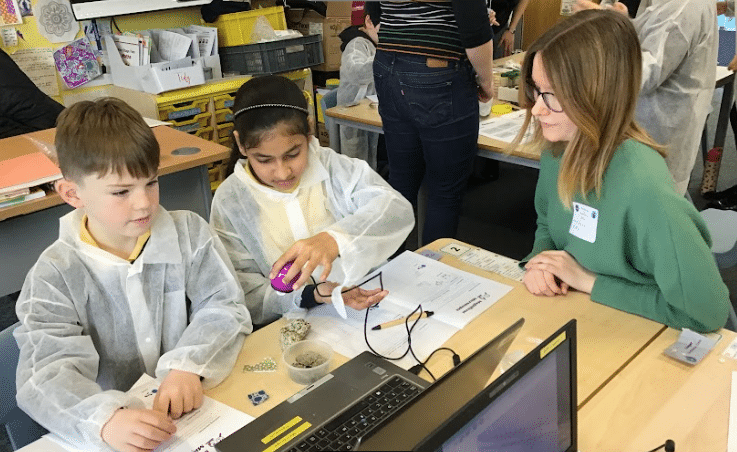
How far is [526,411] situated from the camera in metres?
0.76

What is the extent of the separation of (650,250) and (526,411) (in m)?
0.63

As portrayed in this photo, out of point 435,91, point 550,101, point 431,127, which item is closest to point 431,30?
point 435,91

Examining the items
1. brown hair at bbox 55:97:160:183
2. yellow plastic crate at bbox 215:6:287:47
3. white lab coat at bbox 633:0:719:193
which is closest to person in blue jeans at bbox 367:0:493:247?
white lab coat at bbox 633:0:719:193

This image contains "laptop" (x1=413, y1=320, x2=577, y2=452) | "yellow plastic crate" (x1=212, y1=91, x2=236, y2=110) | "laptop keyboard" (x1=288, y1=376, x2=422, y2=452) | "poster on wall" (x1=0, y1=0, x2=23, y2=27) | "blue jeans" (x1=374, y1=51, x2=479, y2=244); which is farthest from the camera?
"yellow plastic crate" (x1=212, y1=91, x2=236, y2=110)

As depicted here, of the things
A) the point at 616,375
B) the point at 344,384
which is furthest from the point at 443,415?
the point at 616,375

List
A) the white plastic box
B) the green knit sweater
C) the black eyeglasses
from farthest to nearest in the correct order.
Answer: the white plastic box
the black eyeglasses
the green knit sweater

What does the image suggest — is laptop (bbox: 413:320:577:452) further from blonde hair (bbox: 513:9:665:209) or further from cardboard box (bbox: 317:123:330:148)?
cardboard box (bbox: 317:123:330:148)

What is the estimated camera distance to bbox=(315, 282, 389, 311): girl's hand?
1.34 meters

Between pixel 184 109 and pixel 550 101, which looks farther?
pixel 184 109

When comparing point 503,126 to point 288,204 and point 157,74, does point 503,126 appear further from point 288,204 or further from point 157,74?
point 157,74

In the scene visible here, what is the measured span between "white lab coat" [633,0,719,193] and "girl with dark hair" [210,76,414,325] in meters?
1.13

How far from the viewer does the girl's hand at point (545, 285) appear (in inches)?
53.6

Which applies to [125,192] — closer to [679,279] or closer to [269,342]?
[269,342]

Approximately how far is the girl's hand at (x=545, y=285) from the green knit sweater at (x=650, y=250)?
0.07 m
